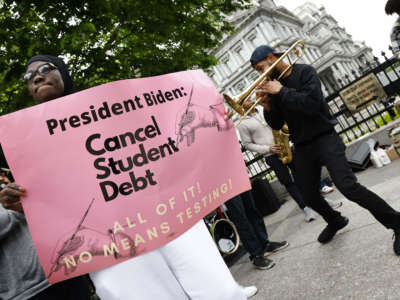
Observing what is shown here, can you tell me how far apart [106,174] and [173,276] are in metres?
0.63

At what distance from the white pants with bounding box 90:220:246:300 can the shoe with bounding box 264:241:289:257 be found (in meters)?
2.49

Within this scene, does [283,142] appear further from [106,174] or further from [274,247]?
[106,174]

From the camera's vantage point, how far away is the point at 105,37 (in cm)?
704

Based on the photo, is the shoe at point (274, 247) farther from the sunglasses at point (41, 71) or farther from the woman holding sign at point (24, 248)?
the sunglasses at point (41, 71)

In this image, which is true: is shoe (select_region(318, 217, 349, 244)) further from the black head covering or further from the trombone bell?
the black head covering

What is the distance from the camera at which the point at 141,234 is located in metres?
1.49

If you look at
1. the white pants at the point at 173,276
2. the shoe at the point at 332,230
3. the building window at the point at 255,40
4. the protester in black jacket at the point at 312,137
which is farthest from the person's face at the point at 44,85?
the building window at the point at 255,40

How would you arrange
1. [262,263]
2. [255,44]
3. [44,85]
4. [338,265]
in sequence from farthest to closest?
1. [255,44]
2. [262,263]
3. [338,265]
4. [44,85]

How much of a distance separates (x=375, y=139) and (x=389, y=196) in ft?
10.1

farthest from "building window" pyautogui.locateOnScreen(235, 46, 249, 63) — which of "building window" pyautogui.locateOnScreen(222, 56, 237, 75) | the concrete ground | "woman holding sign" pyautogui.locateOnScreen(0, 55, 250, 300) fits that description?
"woman holding sign" pyautogui.locateOnScreen(0, 55, 250, 300)

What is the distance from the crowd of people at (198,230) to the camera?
1.48 meters

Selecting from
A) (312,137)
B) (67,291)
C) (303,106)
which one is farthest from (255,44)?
(67,291)

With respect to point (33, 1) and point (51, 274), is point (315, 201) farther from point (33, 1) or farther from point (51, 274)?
point (33, 1)

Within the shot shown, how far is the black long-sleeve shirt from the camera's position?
274 cm
